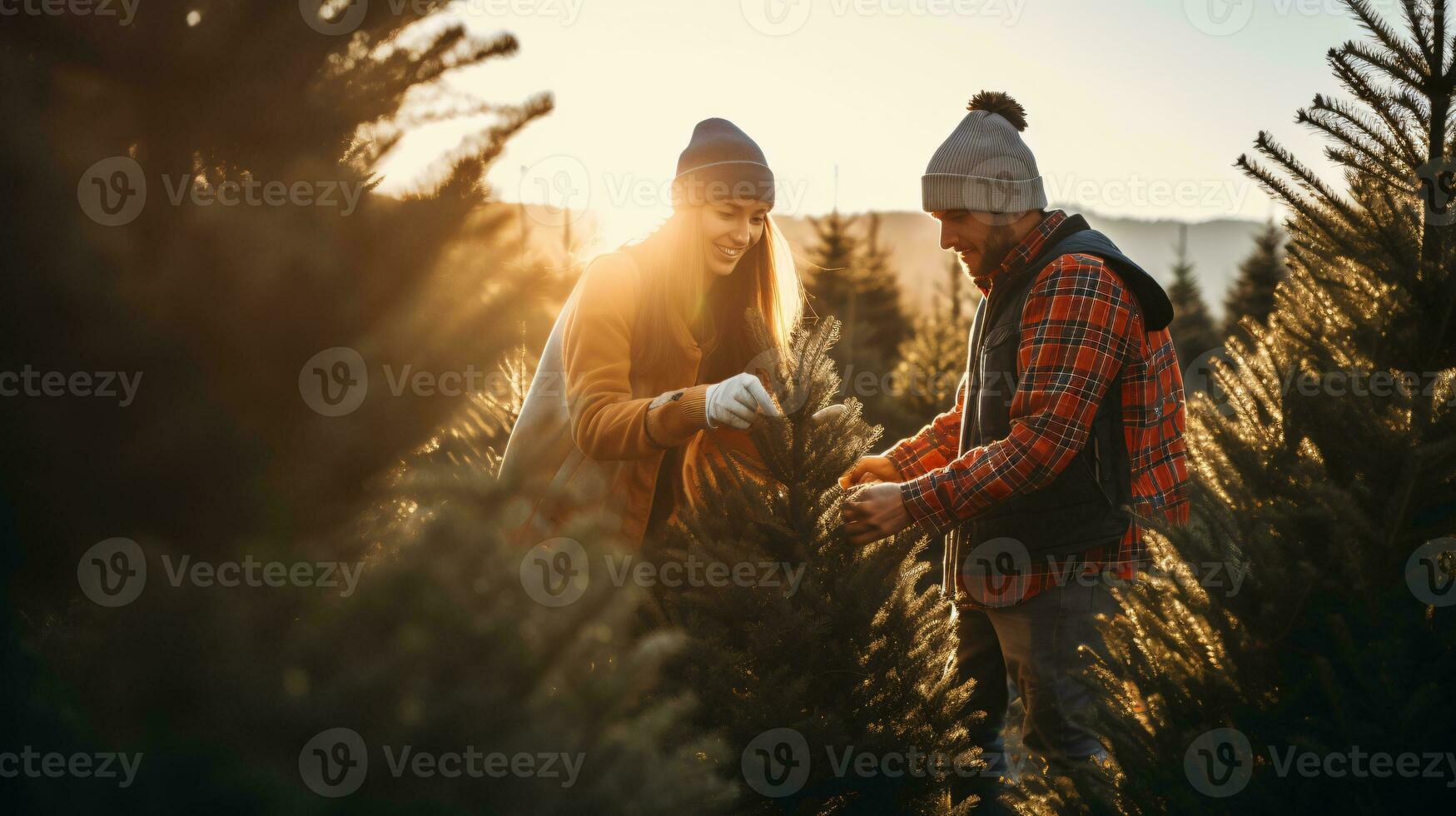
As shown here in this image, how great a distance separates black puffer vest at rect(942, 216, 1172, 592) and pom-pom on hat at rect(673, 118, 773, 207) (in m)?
0.99

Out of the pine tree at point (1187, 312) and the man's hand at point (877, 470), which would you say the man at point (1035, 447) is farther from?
the pine tree at point (1187, 312)

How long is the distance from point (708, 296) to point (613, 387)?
602mm

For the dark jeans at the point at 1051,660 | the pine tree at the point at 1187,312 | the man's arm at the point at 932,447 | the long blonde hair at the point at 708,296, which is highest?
the pine tree at the point at 1187,312

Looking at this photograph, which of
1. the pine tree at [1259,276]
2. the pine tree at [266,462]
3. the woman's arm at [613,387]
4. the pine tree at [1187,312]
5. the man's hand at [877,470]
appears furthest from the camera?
the pine tree at [1259,276]

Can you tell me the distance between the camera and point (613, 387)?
11.8 feet

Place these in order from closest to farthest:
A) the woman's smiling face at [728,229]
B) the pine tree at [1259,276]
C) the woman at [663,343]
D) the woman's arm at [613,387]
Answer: the woman's arm at [613,387], the woman at [663,343], the woman's smiling face at [728,229], the pine tree at [1259,276]

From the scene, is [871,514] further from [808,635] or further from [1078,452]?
[1078,452]

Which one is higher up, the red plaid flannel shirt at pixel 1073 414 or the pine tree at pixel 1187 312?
the pine tree at pixel 1187 312

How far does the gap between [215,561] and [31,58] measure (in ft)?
2.60

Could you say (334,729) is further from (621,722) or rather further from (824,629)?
(824,629)

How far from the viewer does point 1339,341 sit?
2.31 metres

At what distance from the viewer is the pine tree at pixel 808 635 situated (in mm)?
2949

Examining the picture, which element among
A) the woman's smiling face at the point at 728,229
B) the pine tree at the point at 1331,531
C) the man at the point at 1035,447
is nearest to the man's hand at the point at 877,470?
the man at the point at 1035,447

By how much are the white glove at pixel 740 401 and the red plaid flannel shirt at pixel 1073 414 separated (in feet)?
1.83
